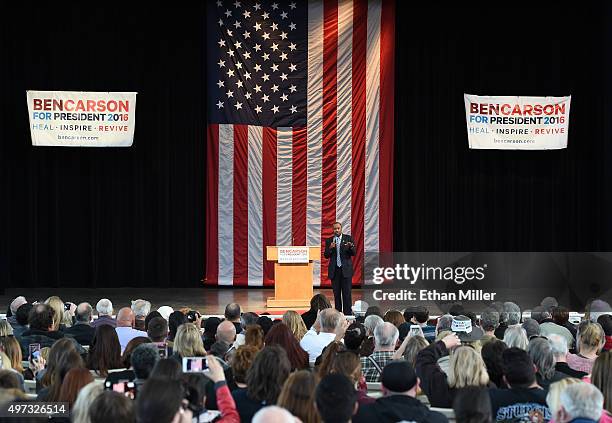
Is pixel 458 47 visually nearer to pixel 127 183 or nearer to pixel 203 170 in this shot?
pixel 203 170

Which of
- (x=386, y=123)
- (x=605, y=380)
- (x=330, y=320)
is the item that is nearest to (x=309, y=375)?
(x=605, y=380)

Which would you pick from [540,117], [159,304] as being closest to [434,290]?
[159,304]

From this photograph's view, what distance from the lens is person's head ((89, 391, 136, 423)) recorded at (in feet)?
11.3

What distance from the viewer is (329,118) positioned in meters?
16.1

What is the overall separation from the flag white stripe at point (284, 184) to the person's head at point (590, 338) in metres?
10.2

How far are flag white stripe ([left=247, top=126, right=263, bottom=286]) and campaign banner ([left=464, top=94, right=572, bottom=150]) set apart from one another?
3.77 m

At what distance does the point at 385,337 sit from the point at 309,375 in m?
2.11

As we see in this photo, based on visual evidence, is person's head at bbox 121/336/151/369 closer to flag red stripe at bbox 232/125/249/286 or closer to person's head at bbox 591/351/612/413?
person's head at bbox 591/351/612/413

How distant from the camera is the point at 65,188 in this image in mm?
15875

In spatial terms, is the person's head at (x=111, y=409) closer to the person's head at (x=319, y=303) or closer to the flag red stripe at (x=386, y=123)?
the person's head at (x=319, y=303)

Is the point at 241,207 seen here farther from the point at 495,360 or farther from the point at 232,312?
the point at 495,360

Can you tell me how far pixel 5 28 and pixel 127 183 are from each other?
3404 mm

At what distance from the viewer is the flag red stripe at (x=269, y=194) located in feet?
52.6

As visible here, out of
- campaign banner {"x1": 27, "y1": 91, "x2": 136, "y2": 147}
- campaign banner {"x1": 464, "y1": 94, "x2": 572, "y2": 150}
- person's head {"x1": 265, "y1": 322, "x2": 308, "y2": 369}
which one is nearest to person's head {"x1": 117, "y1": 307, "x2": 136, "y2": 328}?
person's head {"x1": 265, "y1": 322, "x2": 308, "y2": 369}
